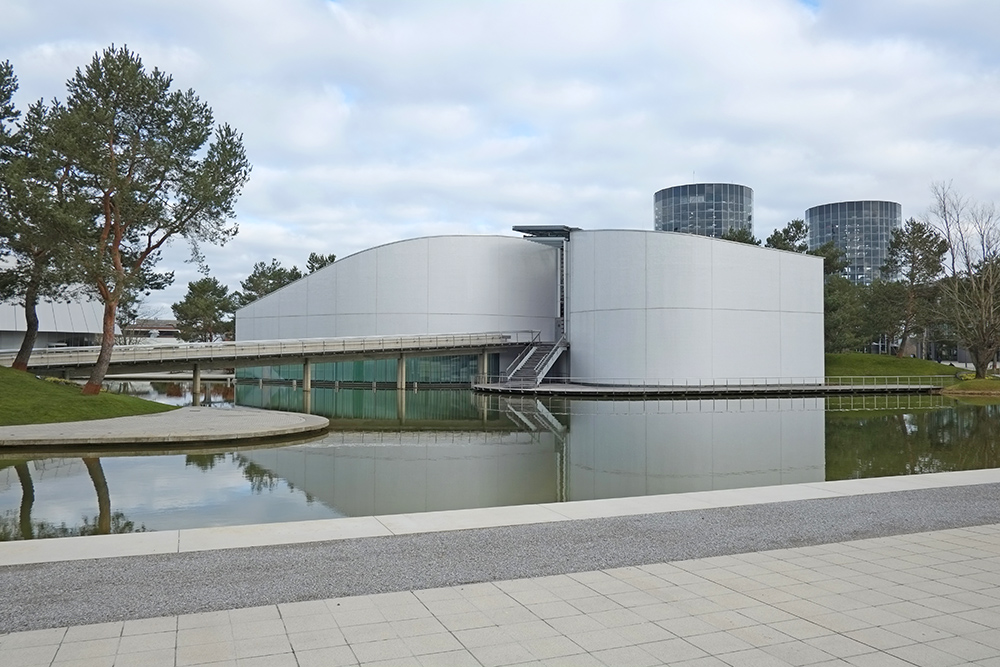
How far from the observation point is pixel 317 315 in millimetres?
60312

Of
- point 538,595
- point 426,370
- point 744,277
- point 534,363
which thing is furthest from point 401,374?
point 538,595

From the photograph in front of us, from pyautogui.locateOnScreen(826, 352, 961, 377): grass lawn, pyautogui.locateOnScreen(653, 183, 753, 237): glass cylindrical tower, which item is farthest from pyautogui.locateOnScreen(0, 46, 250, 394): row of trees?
pyautogui.locateOnScreen(653, 183, 753, 237): glass cylindrical tower

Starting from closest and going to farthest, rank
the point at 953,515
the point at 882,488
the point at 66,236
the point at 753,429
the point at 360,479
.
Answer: the point at 953,515 → the point at 882,488 → the point at 360,479 → the point at 753,429 → the point at 66,236

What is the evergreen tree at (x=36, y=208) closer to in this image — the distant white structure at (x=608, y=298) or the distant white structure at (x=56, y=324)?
the distant white structure at (x=608, y=298)

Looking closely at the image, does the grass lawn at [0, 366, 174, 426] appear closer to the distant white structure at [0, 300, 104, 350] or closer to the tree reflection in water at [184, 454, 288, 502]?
the tree reflection in water at [184, 454, 288, 502]

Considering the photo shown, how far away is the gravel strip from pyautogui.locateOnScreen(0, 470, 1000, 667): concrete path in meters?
0.03

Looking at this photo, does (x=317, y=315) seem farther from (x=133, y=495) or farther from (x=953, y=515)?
(x=953, y=515)

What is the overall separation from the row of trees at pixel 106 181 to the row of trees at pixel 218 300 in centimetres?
4517

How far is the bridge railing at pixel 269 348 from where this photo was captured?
3544cm

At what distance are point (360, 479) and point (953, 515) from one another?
9.60 meters

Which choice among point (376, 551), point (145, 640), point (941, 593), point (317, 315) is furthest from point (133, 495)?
point (317, 315)

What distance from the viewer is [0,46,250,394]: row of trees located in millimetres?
26000

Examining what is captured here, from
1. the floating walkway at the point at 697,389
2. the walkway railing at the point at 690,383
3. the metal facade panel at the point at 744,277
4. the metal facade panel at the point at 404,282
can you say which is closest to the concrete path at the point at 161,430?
the floating walkway at the point at 697,389

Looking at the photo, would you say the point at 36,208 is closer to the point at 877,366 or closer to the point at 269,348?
the point at 269,348
